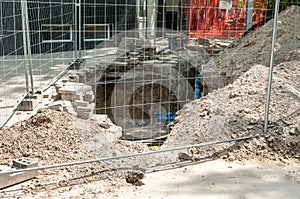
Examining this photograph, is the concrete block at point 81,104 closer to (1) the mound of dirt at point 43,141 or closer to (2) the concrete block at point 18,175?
(1) the mound of dirt at point 43,141

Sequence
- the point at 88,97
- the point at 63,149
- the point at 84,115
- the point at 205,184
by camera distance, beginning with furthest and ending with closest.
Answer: the point at 88,97 < the point at 84,115 < the point at 63,149 < the point at 205,184

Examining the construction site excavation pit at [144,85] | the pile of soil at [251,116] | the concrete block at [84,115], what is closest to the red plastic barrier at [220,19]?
the construction site excavation pit at [144,85]

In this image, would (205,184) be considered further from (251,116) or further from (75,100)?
(75,100)

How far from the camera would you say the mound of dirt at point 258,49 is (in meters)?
6.44

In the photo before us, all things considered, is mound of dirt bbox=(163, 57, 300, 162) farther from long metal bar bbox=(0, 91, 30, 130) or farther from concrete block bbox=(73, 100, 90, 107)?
long metal bar bbox=(0, 91, 30, 130)

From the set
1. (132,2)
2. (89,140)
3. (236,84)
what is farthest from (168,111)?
(132,2)

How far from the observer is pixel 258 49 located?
23.2 feet

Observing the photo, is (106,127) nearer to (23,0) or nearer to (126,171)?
(126,171)

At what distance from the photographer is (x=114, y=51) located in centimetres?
920

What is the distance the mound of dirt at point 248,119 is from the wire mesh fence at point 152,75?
2cm

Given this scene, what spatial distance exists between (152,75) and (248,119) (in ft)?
11.0

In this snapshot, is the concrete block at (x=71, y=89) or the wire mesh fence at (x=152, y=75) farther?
the concrete block at (x=71, y=89)

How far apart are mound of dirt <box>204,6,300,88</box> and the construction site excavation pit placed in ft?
1.95

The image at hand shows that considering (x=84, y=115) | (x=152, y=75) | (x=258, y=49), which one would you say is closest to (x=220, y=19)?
(x=258, y=49)
